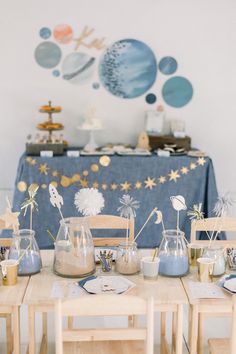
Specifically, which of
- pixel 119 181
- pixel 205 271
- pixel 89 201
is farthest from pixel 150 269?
pixel 119 181

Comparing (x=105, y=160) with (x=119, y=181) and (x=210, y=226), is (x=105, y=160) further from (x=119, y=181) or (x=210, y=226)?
(x=210, y=226)

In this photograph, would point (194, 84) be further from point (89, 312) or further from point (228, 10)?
point (89, 312)

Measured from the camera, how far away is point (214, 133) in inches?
186

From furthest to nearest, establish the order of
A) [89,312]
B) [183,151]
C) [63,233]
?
[183,151], [63,233], [89,312]

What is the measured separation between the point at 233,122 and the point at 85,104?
1.31 m

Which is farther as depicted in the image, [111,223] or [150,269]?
[111,223]

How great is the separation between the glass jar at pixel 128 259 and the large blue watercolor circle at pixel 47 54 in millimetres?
2758

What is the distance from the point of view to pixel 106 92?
4.60 m

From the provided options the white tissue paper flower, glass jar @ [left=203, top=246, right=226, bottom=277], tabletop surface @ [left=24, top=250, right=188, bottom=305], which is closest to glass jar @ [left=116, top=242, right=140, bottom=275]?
tabletop surface @ [left=24, top=250, right=188, bottom=305]

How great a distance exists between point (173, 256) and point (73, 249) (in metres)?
0.40

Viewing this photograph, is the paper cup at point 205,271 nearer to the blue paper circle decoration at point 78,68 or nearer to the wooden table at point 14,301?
the wooden table at point 14,301

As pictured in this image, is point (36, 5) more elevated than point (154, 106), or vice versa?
point (36, 5)

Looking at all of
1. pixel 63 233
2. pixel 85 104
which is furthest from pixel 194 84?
pixel 63 233

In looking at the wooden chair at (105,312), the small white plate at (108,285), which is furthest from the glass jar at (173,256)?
the wooden chair at (105,312)
